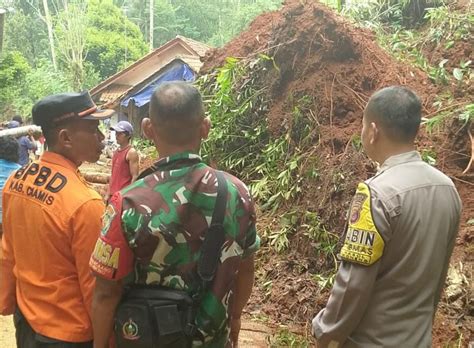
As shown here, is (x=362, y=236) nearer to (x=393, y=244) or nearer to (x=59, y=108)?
(x=393, y=244)

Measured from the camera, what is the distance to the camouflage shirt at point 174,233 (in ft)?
5.93

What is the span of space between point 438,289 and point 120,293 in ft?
4.46

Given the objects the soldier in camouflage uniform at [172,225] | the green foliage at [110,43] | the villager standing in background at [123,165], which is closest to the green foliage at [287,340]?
the villager standing in background at [123,165]

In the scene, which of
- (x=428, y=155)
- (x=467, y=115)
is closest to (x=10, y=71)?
(x=428, y=155)

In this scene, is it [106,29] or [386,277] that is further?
[106,29]

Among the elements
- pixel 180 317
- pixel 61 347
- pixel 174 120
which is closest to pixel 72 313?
pixel 61 347

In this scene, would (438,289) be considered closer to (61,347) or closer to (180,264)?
(180,264)

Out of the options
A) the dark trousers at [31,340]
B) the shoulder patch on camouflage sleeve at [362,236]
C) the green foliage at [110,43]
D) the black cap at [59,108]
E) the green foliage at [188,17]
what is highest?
the green foliage at [188,17]

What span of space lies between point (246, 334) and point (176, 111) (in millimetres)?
3391

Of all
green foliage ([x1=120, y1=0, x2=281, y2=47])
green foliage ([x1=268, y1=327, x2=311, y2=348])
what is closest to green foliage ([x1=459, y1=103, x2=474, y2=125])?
green foliage ([x1=268, y1=327, x2=311, y2=348])

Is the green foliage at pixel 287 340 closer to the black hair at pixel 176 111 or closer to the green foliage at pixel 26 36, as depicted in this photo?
the black hair at pixel 176 111

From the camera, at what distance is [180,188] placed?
1.87m

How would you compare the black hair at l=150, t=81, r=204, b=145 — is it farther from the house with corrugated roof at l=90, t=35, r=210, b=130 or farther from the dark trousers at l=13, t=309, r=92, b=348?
the house with corrugated roof at l=90, t=35, r=210, b=130

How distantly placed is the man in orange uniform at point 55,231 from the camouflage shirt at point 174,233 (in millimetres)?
289
